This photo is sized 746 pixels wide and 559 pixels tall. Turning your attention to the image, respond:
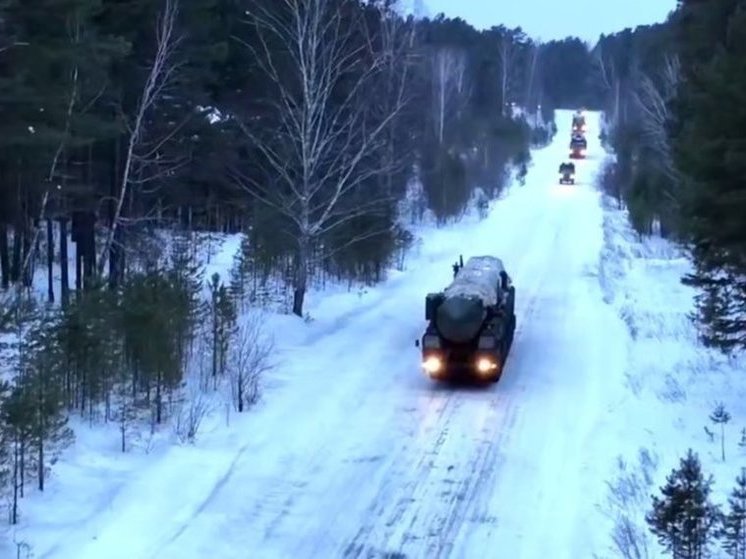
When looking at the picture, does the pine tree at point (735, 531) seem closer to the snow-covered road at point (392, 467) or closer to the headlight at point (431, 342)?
the snow-covered road at point (392, 467)

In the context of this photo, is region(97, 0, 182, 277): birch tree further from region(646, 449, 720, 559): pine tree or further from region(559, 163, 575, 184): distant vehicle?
region(559, 163, 575, 184): distant vehicle

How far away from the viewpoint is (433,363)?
20094mm

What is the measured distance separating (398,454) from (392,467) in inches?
23.6

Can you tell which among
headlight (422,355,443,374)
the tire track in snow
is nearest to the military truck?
headlight (422,355,443,374)

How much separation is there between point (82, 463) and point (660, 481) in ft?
23.9

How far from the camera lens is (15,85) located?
18438 mm

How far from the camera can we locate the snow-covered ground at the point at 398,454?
1267 centimetres

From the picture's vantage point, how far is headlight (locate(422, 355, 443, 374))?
65.8 feet

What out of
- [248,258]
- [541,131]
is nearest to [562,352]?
[248,258]

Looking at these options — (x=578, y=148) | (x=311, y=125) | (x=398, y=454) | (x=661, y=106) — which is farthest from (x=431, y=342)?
(x=578, y=148)

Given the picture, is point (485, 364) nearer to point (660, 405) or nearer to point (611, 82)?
point (660, 405)

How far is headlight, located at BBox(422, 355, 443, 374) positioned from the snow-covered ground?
1.11 feet

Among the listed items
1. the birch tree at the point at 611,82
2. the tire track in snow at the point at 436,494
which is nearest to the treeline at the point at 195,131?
the tire track in snow at the point at 436,494

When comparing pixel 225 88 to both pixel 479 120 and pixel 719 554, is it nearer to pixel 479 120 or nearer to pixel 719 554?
pixel 719 554
